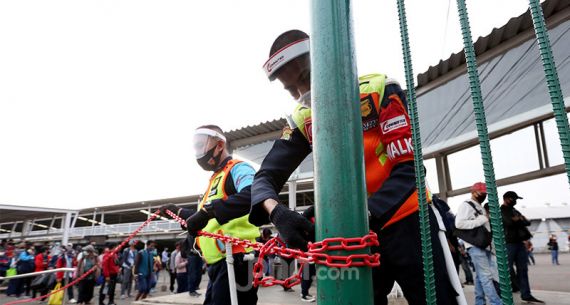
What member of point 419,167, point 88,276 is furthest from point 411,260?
point 88,276

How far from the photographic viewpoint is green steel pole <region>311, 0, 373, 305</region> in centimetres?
90

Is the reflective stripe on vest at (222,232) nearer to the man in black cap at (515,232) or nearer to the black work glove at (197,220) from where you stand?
the black work glove at (197,220)

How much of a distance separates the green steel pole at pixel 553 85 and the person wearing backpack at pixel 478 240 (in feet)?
13.7

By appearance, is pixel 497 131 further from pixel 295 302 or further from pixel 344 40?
pixel 344 40

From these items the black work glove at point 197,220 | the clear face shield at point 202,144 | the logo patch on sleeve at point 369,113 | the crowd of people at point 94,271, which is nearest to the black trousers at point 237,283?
the black work glove at point 197,220

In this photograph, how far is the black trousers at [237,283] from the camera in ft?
8.10

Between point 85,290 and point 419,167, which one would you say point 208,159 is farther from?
point 85,290

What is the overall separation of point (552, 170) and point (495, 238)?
6100 mm

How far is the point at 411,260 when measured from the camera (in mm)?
1341

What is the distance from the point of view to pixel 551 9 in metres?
4.36

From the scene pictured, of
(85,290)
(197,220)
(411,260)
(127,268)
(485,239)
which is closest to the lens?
(411,260)

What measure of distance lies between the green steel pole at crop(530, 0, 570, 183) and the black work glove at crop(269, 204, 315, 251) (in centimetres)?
67

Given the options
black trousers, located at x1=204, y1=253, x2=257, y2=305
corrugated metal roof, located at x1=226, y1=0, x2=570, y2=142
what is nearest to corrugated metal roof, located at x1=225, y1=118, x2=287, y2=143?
corrugated metal roof, located at x1=226, y1=0, x2=570, y2=142

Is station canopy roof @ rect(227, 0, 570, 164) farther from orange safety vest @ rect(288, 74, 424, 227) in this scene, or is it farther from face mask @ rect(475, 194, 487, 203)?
orange safety vest @ rect(288, 74, 424, 227)
